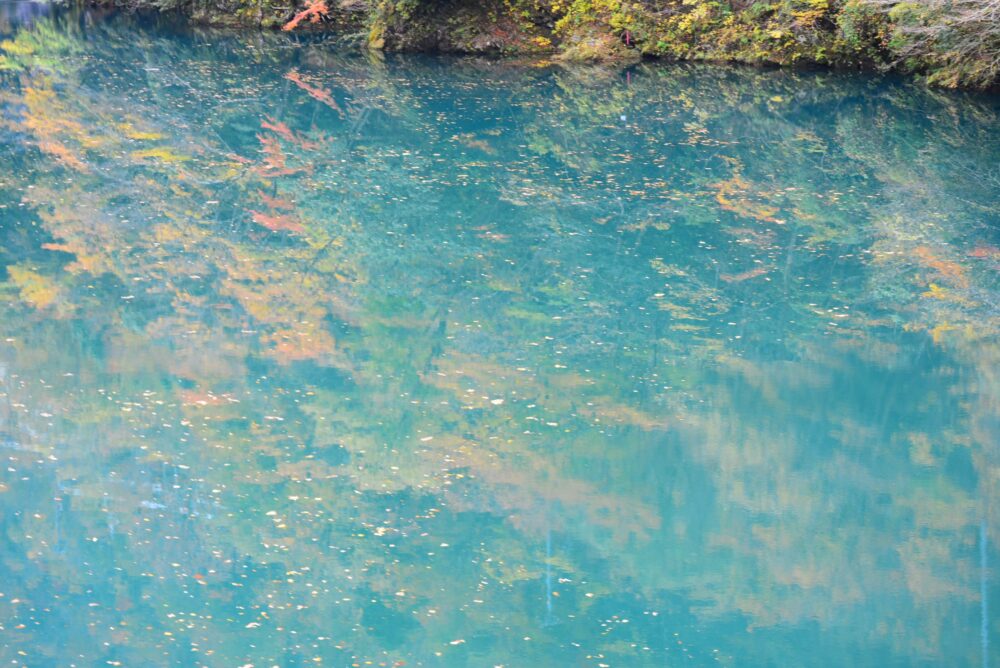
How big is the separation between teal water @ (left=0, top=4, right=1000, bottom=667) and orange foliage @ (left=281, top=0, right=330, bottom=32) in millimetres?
8329

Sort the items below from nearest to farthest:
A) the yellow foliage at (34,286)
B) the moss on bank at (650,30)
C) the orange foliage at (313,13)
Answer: the yellow foliage at (34,286) → the moss on bank at (650,30) → the orange foliage at (313,13)

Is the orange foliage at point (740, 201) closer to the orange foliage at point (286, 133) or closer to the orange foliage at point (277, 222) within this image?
the orange foliage at point (277, 222)

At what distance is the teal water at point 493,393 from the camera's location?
7.11 meters

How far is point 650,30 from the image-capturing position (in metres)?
23.8

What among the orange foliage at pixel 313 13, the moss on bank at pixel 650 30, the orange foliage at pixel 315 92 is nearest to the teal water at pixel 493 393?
the orange foliage at pixel 315 92

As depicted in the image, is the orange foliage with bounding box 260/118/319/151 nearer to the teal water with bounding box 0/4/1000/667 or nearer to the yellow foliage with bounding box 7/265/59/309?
the teal water with bounding box 0/4/1000/667

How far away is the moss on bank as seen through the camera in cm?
2241

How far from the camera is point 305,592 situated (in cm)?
716

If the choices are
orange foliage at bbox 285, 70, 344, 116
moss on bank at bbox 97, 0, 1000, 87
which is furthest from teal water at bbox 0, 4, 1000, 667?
moss on bank at bbox 97, 0, 1000, 87

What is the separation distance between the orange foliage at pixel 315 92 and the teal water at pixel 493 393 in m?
1.40

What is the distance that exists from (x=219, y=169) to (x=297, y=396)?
6.83 m

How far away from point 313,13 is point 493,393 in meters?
18.7

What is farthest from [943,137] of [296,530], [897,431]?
[296,530]

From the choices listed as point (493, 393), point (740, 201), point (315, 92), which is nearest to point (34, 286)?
point (493, 393)
